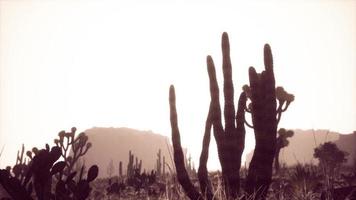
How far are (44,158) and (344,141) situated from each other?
2591 inches

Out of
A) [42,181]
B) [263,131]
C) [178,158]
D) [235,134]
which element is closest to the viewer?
[42,181]

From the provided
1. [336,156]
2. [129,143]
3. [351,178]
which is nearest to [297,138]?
[129,143]

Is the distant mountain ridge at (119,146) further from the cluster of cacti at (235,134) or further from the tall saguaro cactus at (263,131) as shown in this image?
the tall saguaro cactus at (263,131)

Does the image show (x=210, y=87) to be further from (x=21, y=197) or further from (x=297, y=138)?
(x=297, y=138)

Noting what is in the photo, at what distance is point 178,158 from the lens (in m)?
5.85

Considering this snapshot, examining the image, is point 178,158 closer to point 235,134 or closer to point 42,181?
point 235,134

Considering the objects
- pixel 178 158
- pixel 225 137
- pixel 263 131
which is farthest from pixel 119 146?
pixel 263 131

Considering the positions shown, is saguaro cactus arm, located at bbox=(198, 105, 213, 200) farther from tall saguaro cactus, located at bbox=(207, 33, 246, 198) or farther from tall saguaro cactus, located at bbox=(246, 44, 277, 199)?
tall saguaro cactus, located at bbox=(246, 44, 277, 199)

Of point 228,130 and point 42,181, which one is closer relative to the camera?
point 42,181

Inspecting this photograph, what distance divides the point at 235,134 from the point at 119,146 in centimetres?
8146

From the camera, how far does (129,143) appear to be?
87188mm

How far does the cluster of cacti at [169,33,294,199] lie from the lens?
5418 millimetres

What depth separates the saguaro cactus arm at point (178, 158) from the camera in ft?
18.7

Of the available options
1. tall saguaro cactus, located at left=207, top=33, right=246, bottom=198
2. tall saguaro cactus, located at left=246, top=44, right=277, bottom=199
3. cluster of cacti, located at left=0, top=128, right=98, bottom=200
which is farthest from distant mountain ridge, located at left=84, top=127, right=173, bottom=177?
cluster of cacti, located at left=0, top=128, right=98, bottom=200
